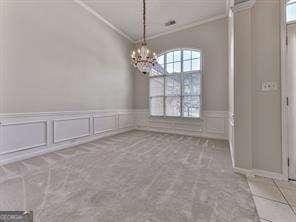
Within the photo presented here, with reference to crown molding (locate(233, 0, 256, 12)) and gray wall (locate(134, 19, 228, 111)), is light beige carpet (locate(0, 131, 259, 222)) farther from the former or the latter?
crown molding (locate(233, 0, 256, 12))

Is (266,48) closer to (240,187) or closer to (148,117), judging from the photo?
(240,187)

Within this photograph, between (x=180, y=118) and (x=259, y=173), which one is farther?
(x=180, y=118)

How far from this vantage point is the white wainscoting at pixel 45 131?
9.52 feet

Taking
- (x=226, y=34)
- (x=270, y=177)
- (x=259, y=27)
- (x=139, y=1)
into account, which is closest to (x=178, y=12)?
(x=139, y=1)

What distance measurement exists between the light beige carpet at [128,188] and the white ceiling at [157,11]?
155 inches

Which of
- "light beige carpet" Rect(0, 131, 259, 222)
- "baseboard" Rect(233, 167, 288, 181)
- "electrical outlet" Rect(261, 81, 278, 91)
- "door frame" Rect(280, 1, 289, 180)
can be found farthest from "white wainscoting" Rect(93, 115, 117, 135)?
"door frame" Rect(280, 1, 289, 180)

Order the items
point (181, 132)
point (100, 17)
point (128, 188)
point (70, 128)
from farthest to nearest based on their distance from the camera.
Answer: point (181, 132) < point (100, 17) < point (70, 128) < point (128, 188)

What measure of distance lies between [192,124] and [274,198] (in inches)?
144

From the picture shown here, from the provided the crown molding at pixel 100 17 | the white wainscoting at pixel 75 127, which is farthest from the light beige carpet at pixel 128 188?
the crown molding at pixel 100 17

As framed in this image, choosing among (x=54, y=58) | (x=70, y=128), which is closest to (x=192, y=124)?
(x=70, y=128)

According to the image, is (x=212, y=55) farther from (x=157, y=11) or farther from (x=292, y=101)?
(x=292, y=101)

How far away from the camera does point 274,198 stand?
69.0 inches

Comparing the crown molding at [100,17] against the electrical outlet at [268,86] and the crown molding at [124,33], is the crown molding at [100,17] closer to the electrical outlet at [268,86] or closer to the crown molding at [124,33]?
the crown molding at [124,33]

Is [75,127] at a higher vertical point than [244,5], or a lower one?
lower
